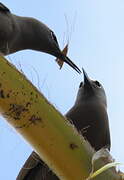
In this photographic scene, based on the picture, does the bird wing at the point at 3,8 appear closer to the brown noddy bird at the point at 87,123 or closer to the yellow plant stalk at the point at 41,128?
the brown noddy bird at the point at 87,123

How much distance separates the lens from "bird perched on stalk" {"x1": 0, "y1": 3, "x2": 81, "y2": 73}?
8.39ft

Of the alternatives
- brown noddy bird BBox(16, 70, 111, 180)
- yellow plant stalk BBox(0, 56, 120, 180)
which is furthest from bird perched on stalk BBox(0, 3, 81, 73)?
yellow plant stalk BBox(0, 56, 120, 180)

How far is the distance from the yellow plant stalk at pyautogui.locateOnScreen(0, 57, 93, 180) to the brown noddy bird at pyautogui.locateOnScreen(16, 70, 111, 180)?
599 millimetres

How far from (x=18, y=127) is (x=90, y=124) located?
1139 millimetres

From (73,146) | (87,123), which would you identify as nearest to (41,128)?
(73,146)

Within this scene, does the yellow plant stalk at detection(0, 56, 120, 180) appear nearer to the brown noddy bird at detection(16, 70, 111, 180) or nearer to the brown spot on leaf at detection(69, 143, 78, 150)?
the brown spot on leaf at detection(69, 143, 78, 150)

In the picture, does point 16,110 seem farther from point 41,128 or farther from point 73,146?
point 73,146

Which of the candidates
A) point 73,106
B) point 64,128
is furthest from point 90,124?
point 64,128

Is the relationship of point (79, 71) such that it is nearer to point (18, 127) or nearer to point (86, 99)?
point (86, 99)

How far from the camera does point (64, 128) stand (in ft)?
3.84

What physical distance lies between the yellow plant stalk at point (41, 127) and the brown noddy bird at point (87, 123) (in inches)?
23.6

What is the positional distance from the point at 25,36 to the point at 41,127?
1.79 meters

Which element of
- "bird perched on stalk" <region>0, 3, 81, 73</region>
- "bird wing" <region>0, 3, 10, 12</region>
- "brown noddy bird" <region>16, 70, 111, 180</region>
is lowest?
"brown noddy bird" <region>16, 70, 111, 180</region>

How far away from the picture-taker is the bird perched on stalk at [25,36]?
101 inches
